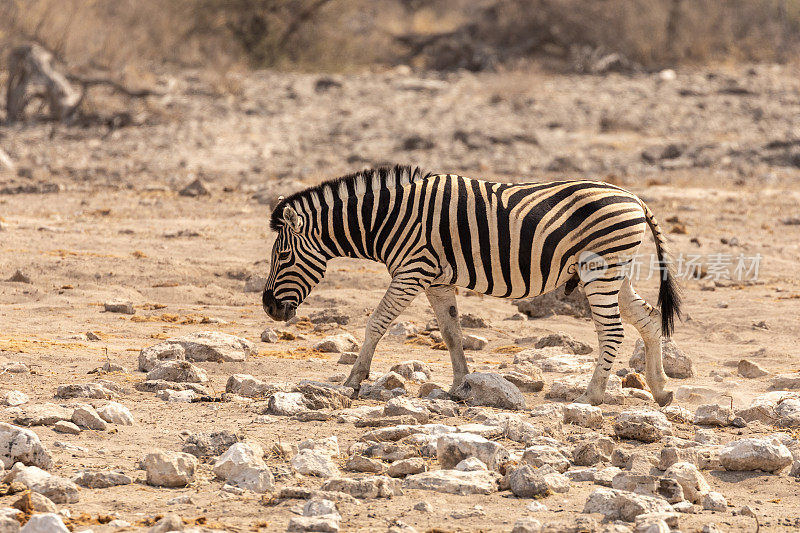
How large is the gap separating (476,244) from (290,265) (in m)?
1.28

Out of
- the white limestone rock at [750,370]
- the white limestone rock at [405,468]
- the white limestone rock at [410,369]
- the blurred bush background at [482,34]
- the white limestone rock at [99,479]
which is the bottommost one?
the white limestone rock at [99,479]

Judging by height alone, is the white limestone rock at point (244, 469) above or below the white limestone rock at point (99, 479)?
above

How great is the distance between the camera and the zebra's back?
22.1 ft

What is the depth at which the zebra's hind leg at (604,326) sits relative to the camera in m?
6.70

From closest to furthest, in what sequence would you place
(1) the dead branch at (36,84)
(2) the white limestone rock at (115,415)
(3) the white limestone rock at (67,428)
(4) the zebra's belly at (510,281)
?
(3) the white limestone rock at (67,428), (2) the white limestone rock at (115,415), (4) the zebra's belly at (510,281), (1) the dead branch at (36,84)

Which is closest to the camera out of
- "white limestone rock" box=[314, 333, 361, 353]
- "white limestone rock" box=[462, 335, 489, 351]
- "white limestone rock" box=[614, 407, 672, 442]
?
"white limestone rock" box=[614, 407, 672, 442]

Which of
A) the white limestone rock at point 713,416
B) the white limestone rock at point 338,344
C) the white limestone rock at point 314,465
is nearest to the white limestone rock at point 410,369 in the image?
the white limestone rock at point 338,344

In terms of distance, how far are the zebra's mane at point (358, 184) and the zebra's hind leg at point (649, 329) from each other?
1566 millimetres

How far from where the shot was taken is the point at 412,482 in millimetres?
4852

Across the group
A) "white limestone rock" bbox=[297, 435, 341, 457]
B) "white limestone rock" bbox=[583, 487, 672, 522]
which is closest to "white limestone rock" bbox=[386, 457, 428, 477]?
"white limestone rock" bbox=[297, 435, 341, 457]

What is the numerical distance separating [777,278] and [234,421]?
7.13 m

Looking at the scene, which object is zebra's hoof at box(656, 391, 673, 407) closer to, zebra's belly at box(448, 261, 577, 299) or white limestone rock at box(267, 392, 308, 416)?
zebra's belly at box(448, 261, 577, 299)

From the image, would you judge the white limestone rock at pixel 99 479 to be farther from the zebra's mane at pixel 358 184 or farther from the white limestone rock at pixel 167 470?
the zebra's mane at pixel 358 184

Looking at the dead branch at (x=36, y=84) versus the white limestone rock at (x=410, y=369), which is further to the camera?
the dead branch at (x=36, y=84)
